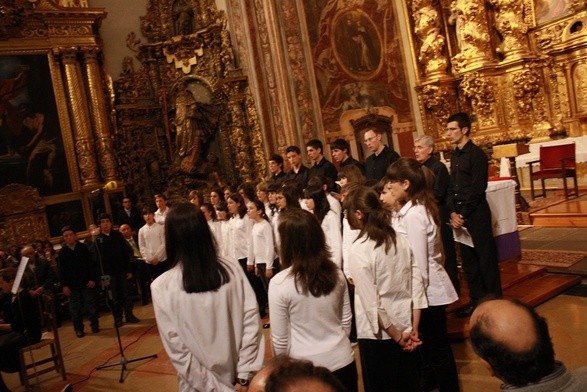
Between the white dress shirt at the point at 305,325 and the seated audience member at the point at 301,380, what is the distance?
4.51ft

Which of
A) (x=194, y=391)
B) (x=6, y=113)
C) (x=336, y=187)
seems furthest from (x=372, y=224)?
(x=6, y=113)

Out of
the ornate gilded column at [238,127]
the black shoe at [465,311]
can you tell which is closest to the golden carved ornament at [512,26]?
the ornate gilded column at [238,127]

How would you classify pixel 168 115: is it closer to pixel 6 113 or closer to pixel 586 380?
pixel 6 113

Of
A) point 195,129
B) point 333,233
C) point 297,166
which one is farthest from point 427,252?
point 195,129

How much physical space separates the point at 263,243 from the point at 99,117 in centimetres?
884

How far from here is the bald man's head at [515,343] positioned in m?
1.51

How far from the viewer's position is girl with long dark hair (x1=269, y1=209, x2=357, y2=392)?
8.77ft

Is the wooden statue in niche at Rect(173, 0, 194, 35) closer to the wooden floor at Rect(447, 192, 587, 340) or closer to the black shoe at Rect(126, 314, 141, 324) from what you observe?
the black shoe at Rect(126, 314, 141, 324)

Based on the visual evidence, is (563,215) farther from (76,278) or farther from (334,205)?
(76,278)

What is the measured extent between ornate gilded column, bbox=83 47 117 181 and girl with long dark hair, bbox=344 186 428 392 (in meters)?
11.5

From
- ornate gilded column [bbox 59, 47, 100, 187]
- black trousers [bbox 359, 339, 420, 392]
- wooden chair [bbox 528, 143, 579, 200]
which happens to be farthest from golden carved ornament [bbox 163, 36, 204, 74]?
black trousers [bbox 359, 339, 420, 392]

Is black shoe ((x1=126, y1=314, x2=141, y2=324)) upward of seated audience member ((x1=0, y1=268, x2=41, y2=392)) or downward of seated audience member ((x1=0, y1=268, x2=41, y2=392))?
downward

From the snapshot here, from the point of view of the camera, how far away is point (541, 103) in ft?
38.4

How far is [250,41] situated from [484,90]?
5.25m
